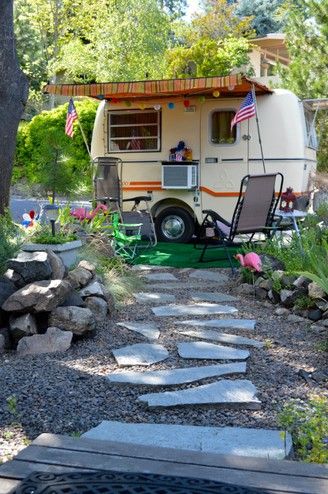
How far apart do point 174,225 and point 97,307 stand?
5.64 metres

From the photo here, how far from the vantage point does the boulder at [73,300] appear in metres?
5.33

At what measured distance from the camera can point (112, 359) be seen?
468 cm

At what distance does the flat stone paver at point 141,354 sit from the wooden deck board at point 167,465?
8.33 ft

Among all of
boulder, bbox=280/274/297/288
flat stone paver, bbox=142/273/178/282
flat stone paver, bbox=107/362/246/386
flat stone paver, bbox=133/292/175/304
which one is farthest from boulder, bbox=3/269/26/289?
flat stone paver, bbox=142/273/178/282

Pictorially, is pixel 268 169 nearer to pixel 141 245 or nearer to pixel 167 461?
pixel 141 245

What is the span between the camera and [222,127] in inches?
437


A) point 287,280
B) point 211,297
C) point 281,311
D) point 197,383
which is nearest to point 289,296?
point 281,311

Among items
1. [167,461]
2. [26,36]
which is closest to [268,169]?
[167,461]

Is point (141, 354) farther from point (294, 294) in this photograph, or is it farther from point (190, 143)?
point (190, 143)

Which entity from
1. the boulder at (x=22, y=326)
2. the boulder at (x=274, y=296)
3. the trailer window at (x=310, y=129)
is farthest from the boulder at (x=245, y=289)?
the trailer window at (x=310, y=129)

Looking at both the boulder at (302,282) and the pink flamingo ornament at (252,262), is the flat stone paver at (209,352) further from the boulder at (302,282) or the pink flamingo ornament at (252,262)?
the pink flamingo ornament at (252,262)

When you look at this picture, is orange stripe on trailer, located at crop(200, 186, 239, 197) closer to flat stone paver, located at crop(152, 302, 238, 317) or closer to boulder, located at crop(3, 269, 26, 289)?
flat stone paver, located at crop(152, 302, 238, 317)

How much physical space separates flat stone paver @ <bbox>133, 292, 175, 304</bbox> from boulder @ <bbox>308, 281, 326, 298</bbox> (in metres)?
1.34

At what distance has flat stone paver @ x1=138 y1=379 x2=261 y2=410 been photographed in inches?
146
